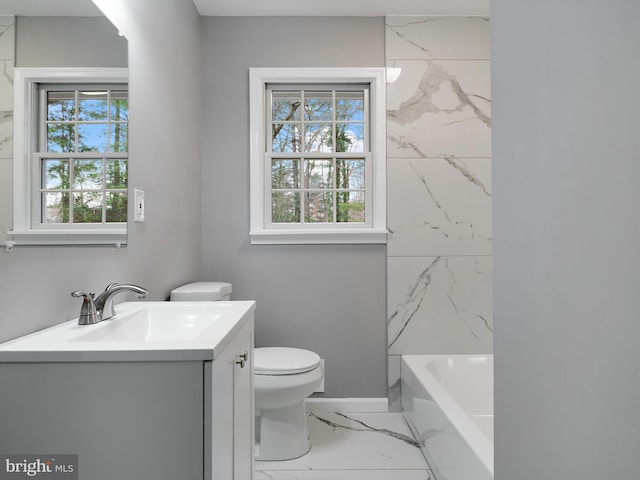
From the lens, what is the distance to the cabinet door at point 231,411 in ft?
2.96

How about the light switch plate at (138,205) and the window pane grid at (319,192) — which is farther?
the window pane grid at (319,192)

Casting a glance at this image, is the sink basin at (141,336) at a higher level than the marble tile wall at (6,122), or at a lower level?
lower

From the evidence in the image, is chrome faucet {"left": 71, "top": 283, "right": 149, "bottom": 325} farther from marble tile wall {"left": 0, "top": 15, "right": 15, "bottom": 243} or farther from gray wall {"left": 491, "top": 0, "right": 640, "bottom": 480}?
gray wall {"left": 491, "top": 0, "right": 640, "bottom": 480}

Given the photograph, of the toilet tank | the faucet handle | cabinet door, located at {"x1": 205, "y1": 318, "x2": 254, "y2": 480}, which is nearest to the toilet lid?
the toilet tank

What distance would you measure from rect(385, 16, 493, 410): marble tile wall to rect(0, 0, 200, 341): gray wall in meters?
1.24

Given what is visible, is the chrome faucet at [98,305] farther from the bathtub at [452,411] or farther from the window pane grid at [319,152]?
the window pane grid at [319,152]

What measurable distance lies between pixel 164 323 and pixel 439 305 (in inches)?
71.4

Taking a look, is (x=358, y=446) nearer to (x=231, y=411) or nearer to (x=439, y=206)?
(x=231, y=411)

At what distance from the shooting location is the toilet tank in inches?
79.3

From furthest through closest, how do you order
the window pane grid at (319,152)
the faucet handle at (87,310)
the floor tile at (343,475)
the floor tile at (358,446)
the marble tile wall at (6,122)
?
the window pane grid at (319,152) < the floor tile at (358,446) < the floor tile at (343,475) < the faucet handle at (87,310) < the marble tile wall at (6,122)

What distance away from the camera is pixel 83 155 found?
1.32 m

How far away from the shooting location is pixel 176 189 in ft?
7.02

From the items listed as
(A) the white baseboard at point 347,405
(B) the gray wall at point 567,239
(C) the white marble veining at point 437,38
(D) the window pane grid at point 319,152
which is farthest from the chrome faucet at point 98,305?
(C) the white marble veining at point 437,38

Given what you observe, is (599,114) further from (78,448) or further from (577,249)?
(78,448)
